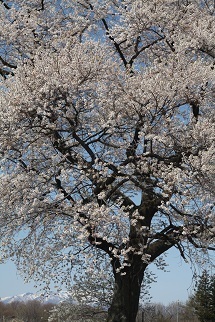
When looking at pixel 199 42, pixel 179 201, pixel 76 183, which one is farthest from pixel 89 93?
pixel 199 42

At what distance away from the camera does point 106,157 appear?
32.0 ft

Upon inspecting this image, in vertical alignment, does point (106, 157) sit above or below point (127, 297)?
above

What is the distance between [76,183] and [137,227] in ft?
4.78

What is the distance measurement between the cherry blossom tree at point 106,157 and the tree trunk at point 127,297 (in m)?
0.02

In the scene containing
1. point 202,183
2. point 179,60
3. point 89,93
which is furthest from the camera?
point 179,60

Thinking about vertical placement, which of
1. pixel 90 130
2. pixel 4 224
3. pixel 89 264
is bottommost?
pixel 89 264

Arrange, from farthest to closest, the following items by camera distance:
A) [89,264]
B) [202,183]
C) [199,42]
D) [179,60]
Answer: [199,42] → [179,60] → [202,183] → [89,264]

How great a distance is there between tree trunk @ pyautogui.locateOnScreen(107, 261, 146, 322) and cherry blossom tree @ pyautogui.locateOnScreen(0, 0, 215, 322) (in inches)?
0.8

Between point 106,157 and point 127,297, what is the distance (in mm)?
2800

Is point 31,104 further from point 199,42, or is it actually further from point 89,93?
point 199,42

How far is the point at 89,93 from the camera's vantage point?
29.2ft

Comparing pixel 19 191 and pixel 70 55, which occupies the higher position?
pixel 70 55

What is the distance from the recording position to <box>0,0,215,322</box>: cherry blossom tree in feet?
27.2

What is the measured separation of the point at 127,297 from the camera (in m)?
9.45
